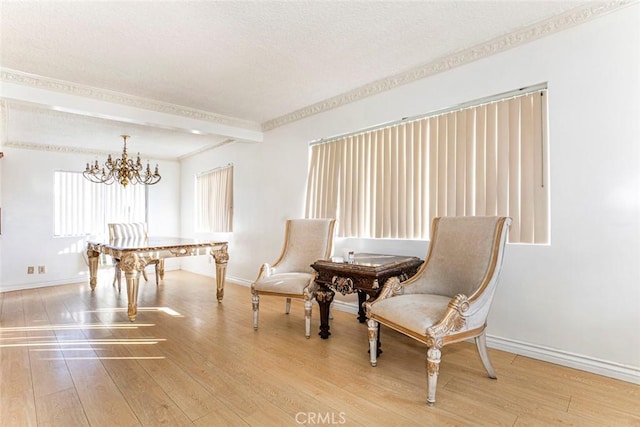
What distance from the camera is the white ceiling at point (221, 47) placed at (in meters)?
2.25

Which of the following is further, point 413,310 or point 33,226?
point 33,226

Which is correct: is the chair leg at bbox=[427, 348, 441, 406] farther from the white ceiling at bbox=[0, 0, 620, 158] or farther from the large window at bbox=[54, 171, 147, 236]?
the large window at bbox=[54, 171, 147, 236]

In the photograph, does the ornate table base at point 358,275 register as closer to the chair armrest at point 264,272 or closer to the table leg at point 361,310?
the table leg at point 361,310

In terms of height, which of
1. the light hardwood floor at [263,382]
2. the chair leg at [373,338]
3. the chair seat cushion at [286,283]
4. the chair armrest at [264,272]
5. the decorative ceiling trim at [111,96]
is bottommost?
the light hardwood floor at [263,382]

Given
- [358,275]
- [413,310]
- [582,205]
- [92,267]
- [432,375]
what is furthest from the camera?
[92,267]

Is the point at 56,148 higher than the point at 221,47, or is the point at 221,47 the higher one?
the point at 221,47

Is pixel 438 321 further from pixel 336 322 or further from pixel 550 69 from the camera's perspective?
pixel 550 69

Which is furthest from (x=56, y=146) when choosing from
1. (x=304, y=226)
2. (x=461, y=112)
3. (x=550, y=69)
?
(x=550, y=69)

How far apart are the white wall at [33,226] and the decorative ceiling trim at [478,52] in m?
4.81

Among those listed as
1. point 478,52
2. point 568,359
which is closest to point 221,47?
point 478,52

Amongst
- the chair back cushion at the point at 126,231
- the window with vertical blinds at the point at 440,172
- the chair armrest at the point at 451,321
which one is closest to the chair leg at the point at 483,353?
the chair armrest at the point at 451,321

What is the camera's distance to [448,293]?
2.47 m

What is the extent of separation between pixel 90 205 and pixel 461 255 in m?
6.56

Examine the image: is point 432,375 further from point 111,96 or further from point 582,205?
point 111,96
